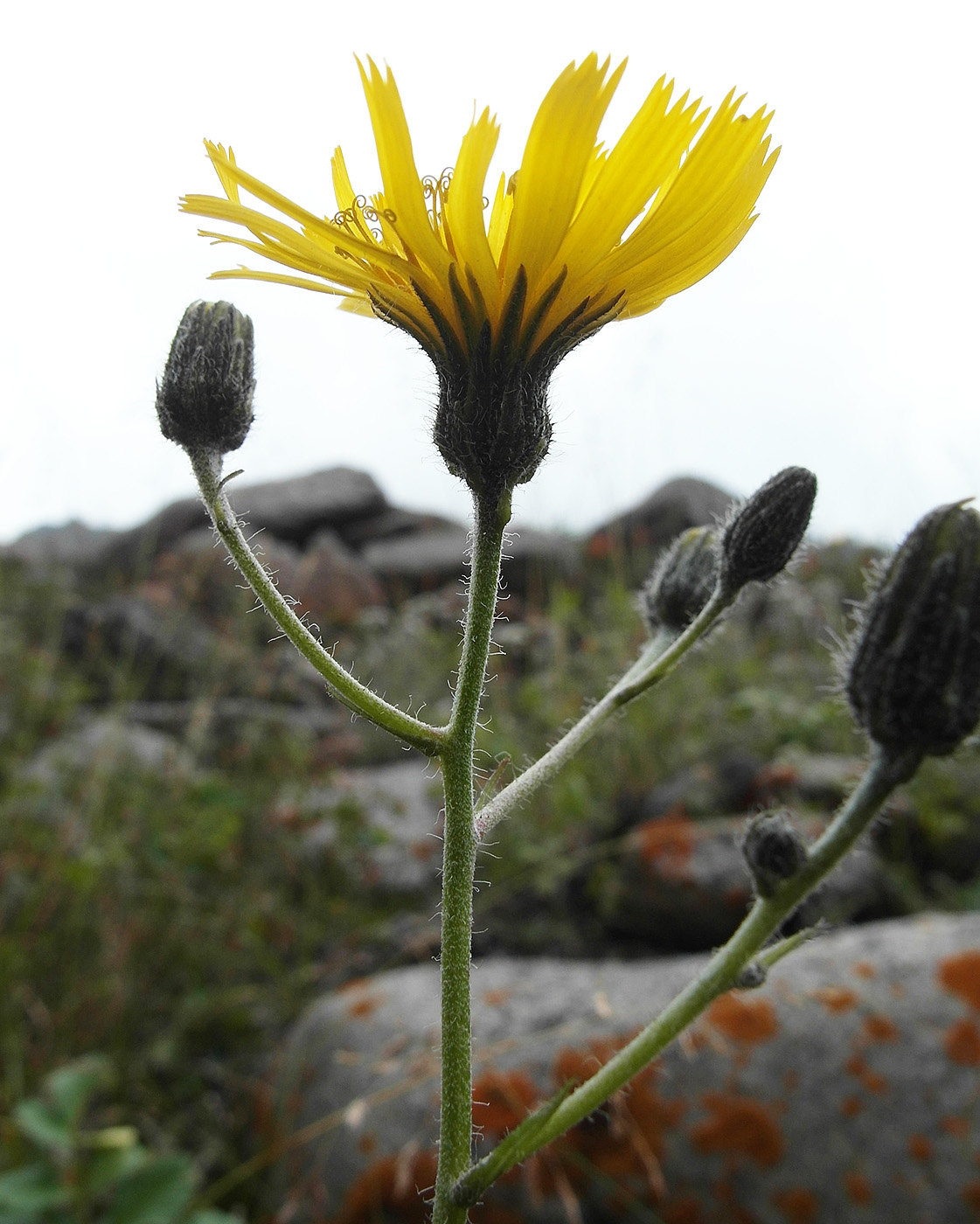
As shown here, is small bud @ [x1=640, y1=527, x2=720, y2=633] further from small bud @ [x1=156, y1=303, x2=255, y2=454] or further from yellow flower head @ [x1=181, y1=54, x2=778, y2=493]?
small bud @ [x1=156, y1=303, x2=255, y2=454]

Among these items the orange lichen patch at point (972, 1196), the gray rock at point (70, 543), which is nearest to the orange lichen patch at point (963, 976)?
the orange lichen patch at point (972, 1196)

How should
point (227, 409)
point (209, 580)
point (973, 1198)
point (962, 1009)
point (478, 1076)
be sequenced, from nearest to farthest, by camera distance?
point (227, 409) → point (973, 1198) → point (962, 1009) → point (478, 1076) → point (209, 580)

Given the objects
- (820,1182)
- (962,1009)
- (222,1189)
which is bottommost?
(222,1189)

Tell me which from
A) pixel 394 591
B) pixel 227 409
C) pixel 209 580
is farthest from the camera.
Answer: pixel 394 591

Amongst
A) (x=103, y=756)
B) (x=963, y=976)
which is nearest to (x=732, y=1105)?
(x=963, y=976)

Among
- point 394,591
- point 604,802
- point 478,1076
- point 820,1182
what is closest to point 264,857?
point 604,802

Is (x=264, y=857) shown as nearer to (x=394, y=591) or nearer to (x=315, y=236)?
(x=315, y=236)

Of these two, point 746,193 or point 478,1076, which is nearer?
point 746,193
